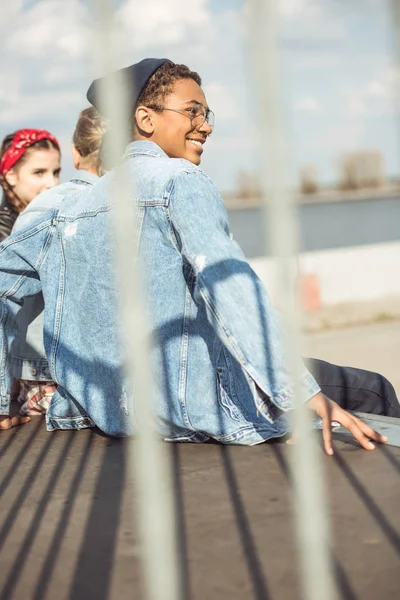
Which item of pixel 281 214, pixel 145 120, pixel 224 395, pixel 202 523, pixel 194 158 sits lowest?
pixel 202 523

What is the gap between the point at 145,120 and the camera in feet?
7.26

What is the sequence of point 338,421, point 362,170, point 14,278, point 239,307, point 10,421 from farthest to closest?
point 362,170 < point 10,421 < point 14,278 < point 338,421 < point 239,307

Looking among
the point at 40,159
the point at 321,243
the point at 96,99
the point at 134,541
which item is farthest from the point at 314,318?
the point at 134,541

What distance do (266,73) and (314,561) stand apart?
18.6 inches

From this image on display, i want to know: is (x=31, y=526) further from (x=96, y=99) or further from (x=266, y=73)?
(x=96, y=99)

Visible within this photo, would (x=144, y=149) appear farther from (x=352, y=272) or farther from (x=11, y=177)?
(x=352, y=272)

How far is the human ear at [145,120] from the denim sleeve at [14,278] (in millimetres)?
352

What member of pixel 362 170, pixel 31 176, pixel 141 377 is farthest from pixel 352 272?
pixel 141 377

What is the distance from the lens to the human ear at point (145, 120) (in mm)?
2213

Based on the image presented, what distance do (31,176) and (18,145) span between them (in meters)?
0.13

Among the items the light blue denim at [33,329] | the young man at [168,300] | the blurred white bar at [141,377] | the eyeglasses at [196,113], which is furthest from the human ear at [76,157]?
the blurred white bar at [141,377]

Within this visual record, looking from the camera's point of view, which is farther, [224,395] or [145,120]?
[145,120]

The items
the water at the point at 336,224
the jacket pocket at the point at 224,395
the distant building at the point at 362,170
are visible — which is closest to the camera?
the jacket pocket at the point at 224,395

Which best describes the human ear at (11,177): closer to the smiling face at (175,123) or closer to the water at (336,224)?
the smiling face at (175,123)
